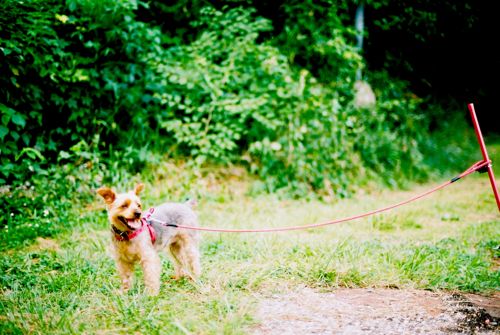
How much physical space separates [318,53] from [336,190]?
3.11m

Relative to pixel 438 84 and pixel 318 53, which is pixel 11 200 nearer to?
pixel 318 53

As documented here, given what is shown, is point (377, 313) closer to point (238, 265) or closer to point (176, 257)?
point (238, 265)

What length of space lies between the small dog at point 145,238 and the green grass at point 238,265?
17cm

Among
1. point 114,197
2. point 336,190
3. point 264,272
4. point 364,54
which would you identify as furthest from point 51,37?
point 364,54

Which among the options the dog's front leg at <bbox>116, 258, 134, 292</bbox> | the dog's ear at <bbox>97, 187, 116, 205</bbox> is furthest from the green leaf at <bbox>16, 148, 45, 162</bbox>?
the dog's front leg at <bbox>116, 258, 134, 292</bbox>

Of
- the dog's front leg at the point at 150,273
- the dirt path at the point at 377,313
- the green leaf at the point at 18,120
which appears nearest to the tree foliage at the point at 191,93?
the green leaf at the point at 18,120

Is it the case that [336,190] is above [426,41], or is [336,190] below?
below

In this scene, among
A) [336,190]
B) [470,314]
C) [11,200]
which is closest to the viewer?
[470,314]

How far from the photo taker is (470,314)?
3.24 meters

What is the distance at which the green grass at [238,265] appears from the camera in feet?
10.0

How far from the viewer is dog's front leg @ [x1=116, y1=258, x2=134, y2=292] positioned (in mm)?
3564

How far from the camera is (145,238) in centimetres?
355

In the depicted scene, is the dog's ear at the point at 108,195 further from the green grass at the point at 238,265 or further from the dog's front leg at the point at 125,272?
the green grass at the point at 238,265

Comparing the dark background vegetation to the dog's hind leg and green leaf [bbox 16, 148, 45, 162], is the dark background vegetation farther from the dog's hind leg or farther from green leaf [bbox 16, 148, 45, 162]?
the dog's hind leg
